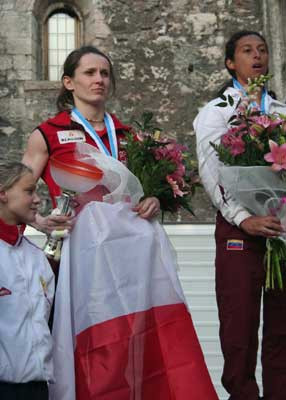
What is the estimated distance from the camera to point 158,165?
11.4ft

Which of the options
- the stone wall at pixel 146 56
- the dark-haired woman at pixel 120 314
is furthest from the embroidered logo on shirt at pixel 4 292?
the stone wall at pixel 146 56

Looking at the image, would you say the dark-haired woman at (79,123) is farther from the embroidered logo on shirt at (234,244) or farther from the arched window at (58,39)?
the arched window at (58,39)

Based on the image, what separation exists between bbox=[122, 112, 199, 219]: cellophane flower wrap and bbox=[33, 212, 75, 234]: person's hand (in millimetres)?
379

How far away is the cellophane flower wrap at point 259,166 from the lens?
3.51 metres

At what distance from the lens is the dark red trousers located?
357cm

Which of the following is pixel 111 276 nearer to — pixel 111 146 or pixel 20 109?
pixel 111 146

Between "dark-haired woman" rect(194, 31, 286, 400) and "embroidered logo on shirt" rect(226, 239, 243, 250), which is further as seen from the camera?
"embroidered logo on shirt" rect(226, 239, 243, 250)

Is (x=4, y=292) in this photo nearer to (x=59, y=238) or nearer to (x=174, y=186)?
(x=59, y=238)

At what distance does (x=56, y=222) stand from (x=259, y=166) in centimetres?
95

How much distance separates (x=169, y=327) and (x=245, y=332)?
0.49 metres

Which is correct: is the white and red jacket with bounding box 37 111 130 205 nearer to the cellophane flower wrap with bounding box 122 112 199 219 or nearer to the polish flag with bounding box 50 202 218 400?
the cellophane flower wrap with bounding box 122 112 199 219

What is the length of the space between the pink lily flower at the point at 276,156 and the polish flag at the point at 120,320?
0.62m

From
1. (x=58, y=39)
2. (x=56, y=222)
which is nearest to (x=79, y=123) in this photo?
(x=56, y=222)

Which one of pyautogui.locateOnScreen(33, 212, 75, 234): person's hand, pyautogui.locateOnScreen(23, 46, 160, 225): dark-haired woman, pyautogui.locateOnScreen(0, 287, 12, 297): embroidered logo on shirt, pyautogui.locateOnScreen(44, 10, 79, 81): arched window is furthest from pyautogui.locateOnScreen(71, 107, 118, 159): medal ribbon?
pyautogui.locateOnScreen(44, 10, 79, 81): arched window
